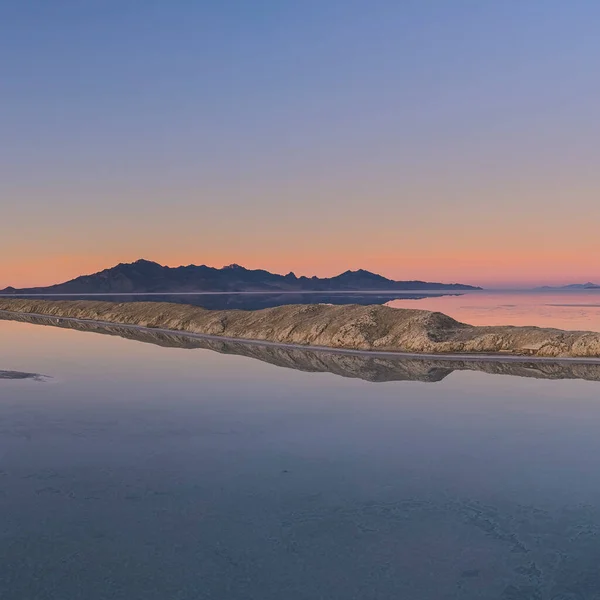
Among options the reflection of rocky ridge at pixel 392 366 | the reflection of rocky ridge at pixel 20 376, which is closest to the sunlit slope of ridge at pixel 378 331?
the reflection of rocky ridge at pixel 392 366

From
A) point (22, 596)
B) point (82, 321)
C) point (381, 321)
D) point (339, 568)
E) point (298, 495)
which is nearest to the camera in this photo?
point (22, 596)

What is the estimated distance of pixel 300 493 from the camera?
11.8 metres

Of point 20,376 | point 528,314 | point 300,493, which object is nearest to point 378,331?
point 20,376

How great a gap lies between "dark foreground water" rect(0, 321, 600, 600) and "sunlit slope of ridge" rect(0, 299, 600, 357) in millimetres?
10883

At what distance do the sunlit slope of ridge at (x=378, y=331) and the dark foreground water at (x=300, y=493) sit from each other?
1088 centimetres

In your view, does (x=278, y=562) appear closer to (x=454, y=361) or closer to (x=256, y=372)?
(x=256, y=372)

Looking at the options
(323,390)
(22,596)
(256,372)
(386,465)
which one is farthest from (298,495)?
(256,372)

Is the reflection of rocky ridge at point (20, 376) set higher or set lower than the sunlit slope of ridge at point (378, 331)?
lower

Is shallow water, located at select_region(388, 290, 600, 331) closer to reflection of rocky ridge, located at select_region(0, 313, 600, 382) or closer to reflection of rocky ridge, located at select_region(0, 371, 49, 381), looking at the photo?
reflection of rocky ridge, located at select_region(0, 313, 600, 382)

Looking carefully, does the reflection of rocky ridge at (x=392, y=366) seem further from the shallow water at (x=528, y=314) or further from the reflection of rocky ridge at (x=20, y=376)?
the shallow water at (x=528, y=314)

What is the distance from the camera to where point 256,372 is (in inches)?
1120

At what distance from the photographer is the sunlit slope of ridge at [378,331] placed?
33906 mm

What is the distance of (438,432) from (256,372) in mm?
13423

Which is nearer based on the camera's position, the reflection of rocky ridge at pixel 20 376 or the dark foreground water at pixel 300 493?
the dark foreground water at pixel 300 493
